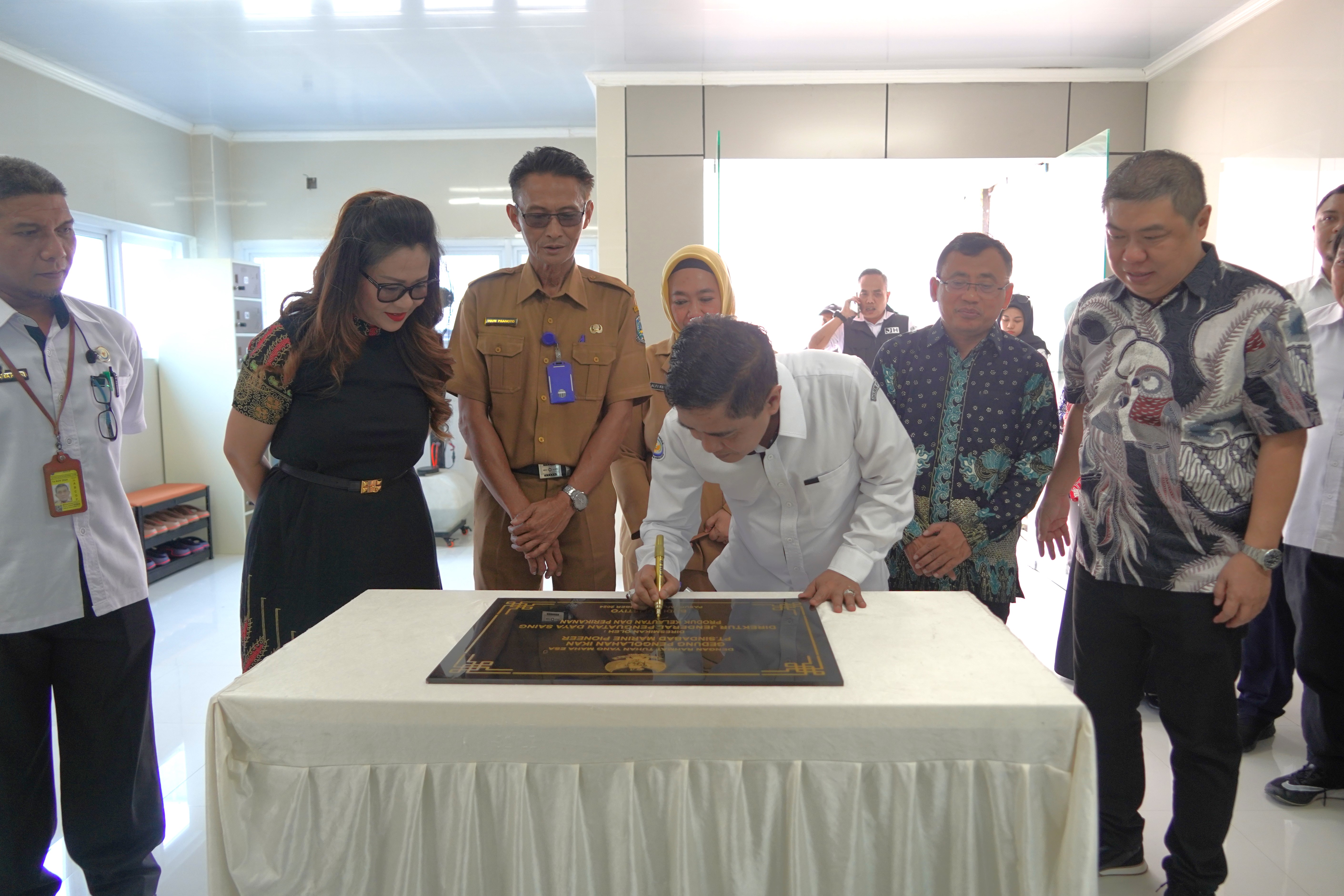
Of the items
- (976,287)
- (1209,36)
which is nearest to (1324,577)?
(976,287)

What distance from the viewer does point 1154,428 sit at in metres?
1.67

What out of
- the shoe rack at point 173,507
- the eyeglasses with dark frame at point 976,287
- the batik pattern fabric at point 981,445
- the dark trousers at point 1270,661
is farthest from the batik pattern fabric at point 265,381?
the shoe rack at point 173,507

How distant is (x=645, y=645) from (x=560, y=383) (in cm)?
99

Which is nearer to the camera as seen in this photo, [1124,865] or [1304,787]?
[1124,865]

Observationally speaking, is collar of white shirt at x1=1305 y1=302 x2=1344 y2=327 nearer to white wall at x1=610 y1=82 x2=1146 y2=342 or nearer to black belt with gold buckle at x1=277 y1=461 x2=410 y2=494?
black belt with gold buckle at x1=277 y1=461 x2=410 y2=494

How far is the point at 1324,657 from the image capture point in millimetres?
2375

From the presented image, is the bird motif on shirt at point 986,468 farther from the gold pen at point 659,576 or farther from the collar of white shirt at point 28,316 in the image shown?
the collar of white shirt at point 28,316

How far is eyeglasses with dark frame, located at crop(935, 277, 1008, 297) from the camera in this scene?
1.91m

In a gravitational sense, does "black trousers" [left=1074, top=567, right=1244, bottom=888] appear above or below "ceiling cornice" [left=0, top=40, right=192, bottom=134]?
below

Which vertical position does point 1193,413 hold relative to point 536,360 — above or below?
below

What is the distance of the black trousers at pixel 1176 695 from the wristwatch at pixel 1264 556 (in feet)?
0.38

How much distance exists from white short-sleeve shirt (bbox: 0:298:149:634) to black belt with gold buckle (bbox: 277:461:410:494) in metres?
0.46

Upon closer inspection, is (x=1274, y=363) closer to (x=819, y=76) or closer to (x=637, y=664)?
(x=637, y=664)

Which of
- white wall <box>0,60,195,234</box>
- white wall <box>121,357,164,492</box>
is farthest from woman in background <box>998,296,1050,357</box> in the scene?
white wall <box>0,60,195,234</box>
